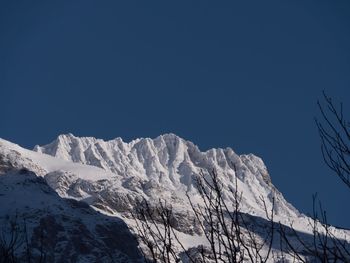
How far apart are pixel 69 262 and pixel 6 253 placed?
161 m

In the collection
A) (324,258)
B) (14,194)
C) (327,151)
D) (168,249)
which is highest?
(14,194)

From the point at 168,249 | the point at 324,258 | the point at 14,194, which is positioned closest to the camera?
the point at 324,258

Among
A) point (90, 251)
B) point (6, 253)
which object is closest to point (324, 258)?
point (6, 253)

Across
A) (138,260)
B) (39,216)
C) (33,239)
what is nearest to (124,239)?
(138,260)

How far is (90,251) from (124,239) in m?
18.5

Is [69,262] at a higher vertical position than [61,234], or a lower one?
lower

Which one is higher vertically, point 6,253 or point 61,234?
point 61,234

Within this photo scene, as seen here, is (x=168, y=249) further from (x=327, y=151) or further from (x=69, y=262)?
(x=69, y=262)

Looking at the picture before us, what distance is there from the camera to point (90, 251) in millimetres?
180750

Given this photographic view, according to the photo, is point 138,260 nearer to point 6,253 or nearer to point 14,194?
point 14,194

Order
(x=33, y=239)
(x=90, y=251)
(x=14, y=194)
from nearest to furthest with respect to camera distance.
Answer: (x=33, y=239), (x=90, y=251), (x=14, y=194)

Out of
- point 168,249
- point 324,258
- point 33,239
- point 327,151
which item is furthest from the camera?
point 33,239

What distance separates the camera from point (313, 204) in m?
7.86

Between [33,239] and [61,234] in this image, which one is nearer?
[33,239]
